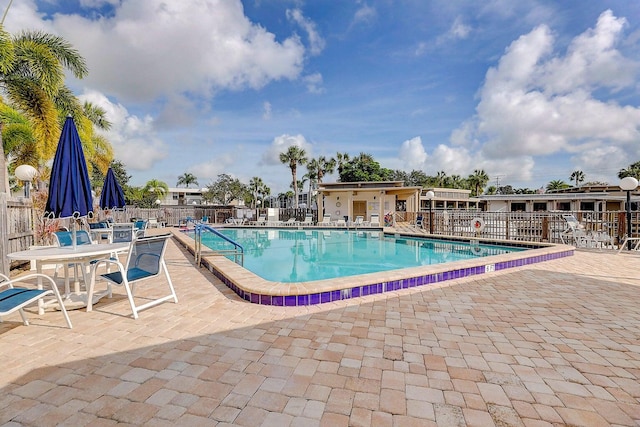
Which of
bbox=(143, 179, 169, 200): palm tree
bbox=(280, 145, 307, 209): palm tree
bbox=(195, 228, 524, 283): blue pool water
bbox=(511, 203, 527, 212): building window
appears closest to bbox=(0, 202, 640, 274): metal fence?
bbox=(195, 228, 524, 283): blue pool water

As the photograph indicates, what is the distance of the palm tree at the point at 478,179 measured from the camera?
164 feet

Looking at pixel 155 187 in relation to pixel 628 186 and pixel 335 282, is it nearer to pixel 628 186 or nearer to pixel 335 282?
pixel 335 282

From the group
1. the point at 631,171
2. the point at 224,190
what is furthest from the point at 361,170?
the point at 631,171

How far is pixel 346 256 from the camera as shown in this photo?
33.3 feet

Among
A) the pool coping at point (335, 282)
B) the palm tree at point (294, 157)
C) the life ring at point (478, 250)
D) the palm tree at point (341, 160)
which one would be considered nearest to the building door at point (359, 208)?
the palm tree at point (294, 157)

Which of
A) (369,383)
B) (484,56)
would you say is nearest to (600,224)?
(484,56)

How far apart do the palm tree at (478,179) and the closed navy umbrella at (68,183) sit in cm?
5410

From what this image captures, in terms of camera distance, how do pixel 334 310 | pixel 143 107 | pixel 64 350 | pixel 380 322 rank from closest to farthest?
pixel 64 350 → pixel 380 322 → pixel 334 310 → pixel 143 107

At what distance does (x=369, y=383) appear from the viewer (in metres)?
2.15

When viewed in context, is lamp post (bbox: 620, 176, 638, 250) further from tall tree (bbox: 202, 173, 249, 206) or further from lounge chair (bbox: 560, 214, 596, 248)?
tall tree (bbox: 202, 173, 249, 206)

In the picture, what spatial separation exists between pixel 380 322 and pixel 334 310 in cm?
61

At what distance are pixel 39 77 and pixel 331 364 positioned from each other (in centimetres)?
1197

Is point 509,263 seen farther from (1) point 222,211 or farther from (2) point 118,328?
(1) point 222,211

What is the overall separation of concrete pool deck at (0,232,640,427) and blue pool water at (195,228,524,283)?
3.83 m
